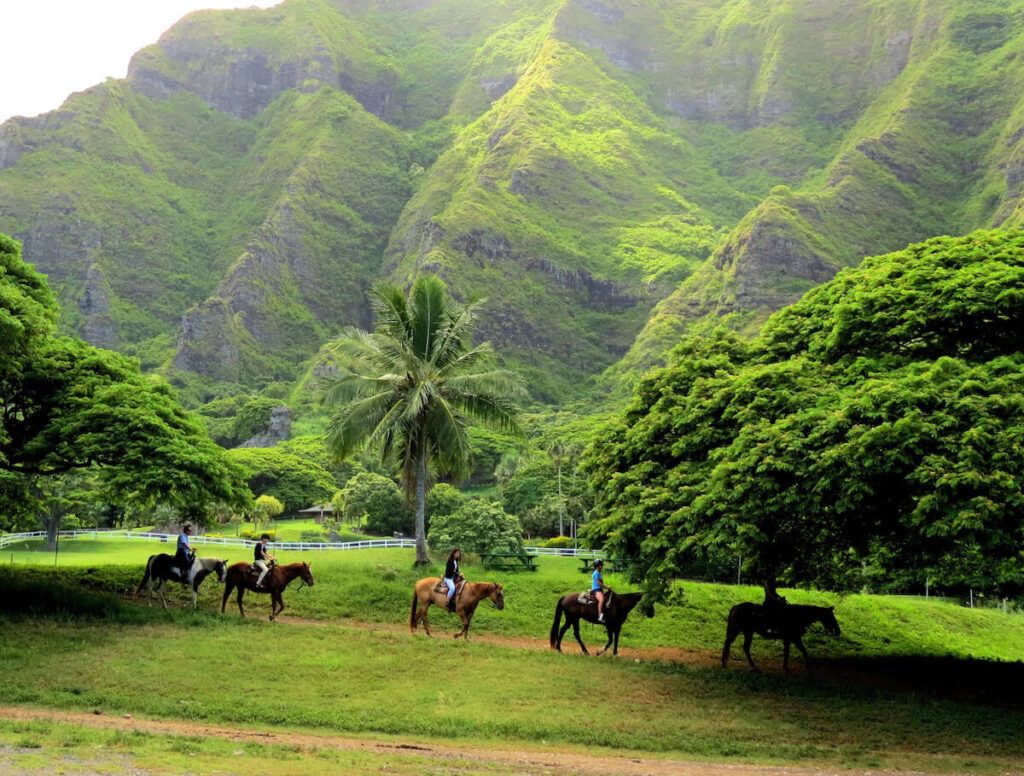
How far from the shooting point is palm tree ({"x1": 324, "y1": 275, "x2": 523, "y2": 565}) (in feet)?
101

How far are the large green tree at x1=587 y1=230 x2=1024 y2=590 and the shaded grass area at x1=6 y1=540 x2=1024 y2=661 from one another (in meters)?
3.39

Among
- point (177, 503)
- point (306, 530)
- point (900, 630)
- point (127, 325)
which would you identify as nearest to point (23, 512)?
point (177, 503)

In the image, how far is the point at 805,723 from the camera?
17625mm

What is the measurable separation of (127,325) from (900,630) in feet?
636

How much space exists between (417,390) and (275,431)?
A: 107 meters

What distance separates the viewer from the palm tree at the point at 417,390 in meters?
30.8

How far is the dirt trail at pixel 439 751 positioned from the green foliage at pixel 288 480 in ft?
256

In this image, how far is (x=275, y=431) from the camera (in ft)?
434

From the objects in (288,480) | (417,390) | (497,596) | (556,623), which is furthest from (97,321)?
(556,623)

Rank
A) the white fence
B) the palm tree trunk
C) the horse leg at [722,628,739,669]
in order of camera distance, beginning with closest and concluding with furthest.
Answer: the horse leg at [722,628,739,669], the palm tree trunk, the white fence

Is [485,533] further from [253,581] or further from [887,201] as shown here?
[887,201]

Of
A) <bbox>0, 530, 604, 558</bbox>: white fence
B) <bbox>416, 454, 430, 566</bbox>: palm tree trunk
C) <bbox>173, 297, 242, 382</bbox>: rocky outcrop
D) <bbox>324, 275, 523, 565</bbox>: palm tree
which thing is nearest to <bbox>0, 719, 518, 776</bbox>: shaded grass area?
<bbox>324, 275, 523, 565</bbox>: palm tree

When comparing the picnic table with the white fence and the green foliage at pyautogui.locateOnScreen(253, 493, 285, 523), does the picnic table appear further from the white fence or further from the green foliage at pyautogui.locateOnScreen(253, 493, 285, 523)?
the green foliage at pyautogui.locateOnScreen(253, 493, 285, 523)

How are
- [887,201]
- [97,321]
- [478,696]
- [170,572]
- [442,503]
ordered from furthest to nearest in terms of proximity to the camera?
[97,321] < [887,201] < [442,503] < [170,572] < [478,696]
